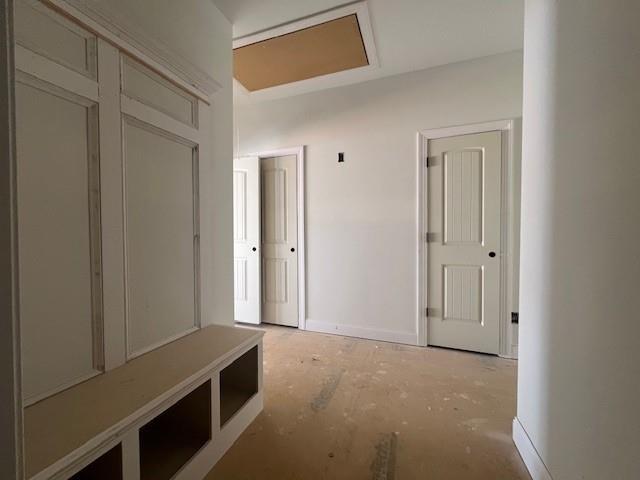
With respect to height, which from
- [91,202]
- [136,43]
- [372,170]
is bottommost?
[91,202]

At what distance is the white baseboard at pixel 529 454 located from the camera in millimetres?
1152

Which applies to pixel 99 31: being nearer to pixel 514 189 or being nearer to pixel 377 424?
pixel 377 424

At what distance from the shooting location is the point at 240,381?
1673 millimetres

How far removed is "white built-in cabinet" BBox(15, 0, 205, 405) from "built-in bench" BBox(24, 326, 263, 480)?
0.14 m

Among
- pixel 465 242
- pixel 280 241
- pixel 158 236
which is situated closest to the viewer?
pixel 158 236

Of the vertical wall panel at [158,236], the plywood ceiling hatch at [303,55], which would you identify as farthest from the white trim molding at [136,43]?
the plywood ceiling hatch at [303,55]

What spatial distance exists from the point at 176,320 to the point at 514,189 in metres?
2.65

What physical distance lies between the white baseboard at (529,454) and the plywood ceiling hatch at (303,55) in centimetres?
261

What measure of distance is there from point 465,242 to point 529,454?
1548 mm

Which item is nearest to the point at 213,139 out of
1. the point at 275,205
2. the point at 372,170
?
the point at 275,205

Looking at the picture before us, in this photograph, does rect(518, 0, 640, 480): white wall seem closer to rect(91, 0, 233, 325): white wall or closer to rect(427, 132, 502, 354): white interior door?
rect(427, 132, 502, 354): white interior door

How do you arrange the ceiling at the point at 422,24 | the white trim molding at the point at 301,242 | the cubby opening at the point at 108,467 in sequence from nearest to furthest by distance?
the cubby opening at the point at 108,467 → the ceiling at the point at 422,24 → the white trim molding at the point at 301,242

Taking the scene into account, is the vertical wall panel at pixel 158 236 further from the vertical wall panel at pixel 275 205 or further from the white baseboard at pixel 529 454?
the white baseboard at pixel 529 454

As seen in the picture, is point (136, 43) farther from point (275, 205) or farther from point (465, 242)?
point (465, 242)
